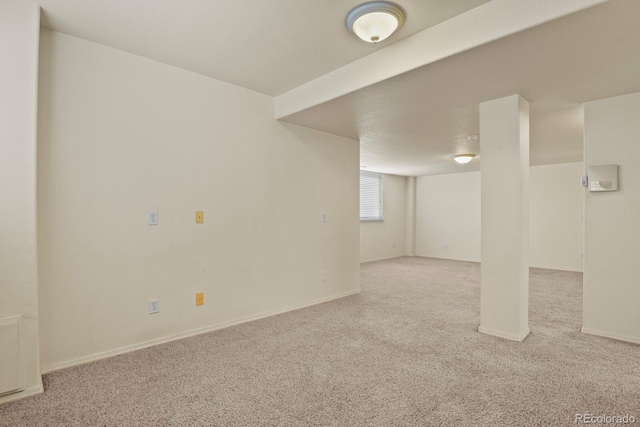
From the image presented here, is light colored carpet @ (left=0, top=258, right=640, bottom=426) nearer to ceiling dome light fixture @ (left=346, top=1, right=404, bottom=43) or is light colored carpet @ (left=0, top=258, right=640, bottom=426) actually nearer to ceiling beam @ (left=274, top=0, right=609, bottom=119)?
ceiling beam @ (left=274, top=0, right=609, bottom=119)

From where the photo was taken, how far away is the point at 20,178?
2.03 meters

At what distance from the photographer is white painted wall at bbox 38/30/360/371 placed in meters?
2.40

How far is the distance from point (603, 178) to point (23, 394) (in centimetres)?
469

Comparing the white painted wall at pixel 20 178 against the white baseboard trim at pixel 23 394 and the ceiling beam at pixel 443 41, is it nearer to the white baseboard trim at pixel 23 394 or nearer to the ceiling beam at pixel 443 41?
the white baseboard trim at pixel 23 394

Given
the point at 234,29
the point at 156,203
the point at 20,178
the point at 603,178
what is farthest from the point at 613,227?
the point at 20,178

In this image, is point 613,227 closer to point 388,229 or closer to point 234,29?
point 234,29

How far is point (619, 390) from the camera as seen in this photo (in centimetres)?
211

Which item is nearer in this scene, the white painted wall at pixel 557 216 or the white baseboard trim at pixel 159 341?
the white baseboard trim at pixel 159 341

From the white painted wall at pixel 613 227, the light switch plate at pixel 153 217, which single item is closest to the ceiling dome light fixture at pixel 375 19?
the light switch plate at pixel 153 217

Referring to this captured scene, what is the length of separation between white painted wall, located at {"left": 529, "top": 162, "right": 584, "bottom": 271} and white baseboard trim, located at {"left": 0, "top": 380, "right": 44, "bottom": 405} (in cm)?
788

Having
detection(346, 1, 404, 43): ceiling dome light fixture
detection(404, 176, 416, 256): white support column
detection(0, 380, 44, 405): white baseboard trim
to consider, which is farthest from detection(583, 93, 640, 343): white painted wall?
detection(404, 176, 416, 256): white support column

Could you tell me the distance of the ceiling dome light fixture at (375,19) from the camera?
2.04m

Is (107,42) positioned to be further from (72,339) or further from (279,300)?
(279,300)

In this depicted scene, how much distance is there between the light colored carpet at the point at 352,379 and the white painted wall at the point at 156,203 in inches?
10.9
